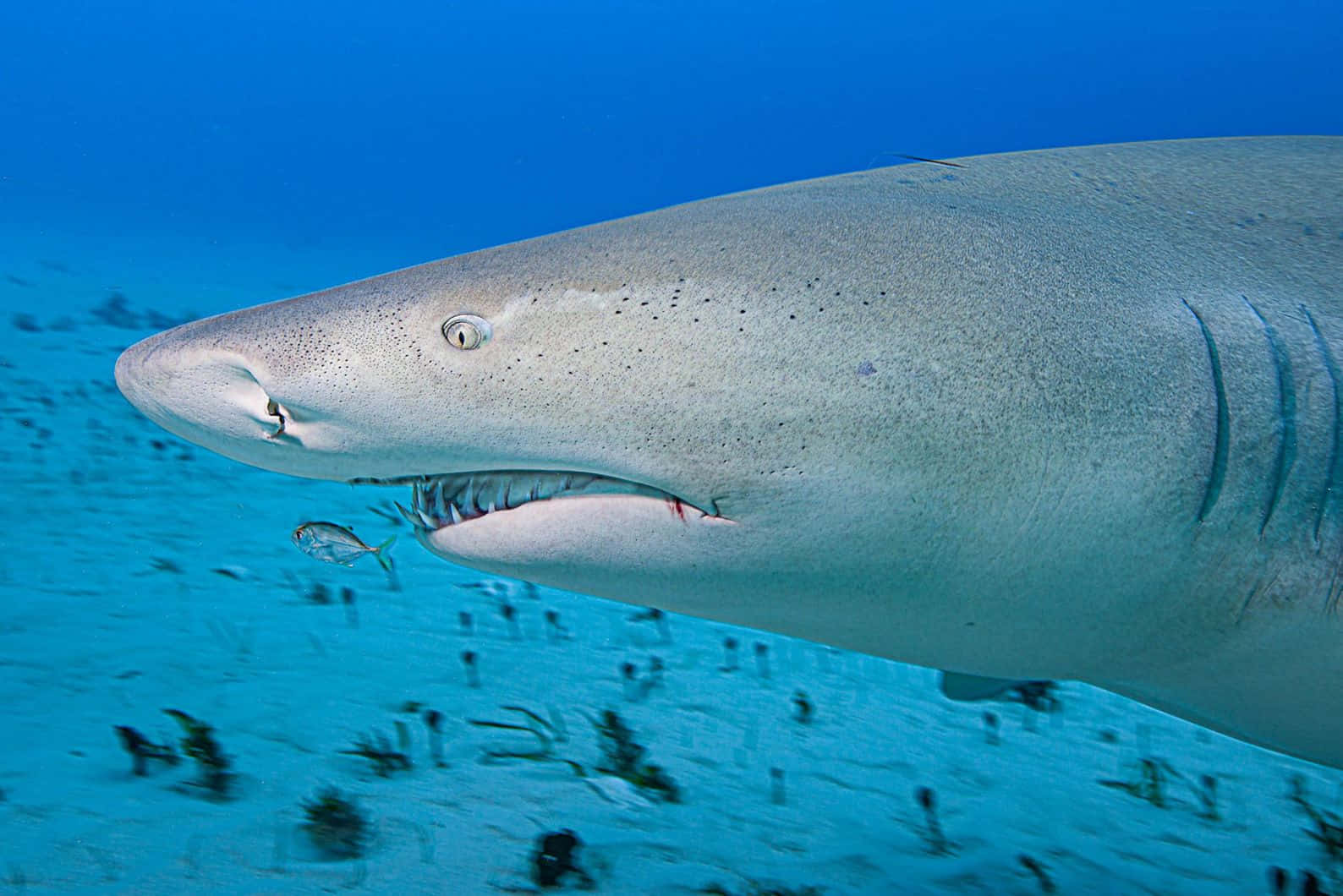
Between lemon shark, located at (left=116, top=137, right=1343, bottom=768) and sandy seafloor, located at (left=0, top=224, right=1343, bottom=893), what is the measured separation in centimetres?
117

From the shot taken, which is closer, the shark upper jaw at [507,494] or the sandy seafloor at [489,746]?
the shark upper jaw at [507,494]

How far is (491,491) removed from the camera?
151 centimetres

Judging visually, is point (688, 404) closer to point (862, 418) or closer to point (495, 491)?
point (862, 418)

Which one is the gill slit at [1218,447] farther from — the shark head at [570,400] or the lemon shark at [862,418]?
the shark head at [570,400]

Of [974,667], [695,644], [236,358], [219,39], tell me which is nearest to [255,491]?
[695,644]

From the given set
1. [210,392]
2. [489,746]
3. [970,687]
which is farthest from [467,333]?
[489,746]

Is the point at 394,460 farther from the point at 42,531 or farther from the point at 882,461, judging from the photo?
the point at 42,531

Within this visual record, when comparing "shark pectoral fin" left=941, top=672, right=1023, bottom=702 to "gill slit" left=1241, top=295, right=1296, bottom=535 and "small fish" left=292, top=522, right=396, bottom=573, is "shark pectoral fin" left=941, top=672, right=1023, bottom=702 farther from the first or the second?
"small fish" left=292, top=522, right=396, bottom=573

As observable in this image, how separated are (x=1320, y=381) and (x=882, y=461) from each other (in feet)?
2.58

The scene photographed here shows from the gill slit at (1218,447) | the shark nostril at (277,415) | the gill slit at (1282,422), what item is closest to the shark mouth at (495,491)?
the shark nostril at (277,415)

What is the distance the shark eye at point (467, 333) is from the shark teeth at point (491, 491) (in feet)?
0.80

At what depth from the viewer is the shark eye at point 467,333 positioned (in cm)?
136

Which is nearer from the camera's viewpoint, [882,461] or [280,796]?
[882,461]

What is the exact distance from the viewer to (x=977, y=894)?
2.22 m
